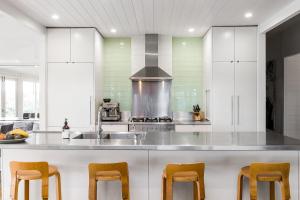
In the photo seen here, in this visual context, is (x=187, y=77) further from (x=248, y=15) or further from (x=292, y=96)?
(x=292, y=96)

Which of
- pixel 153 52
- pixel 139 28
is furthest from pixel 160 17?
pixel 153 52

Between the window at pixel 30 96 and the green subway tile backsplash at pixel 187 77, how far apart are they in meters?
5.13

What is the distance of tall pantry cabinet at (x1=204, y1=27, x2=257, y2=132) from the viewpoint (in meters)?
4.56

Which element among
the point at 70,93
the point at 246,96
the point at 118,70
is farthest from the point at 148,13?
the point at 246,96

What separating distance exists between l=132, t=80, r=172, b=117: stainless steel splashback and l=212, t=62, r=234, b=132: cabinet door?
106 centimetres

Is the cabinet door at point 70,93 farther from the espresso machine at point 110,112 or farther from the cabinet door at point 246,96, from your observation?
the cabinet door at point 246,96

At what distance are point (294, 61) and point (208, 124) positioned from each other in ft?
6.75

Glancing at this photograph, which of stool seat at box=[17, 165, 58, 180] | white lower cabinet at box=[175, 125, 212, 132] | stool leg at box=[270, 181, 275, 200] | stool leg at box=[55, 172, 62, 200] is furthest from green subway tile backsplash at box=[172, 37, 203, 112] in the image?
stool seat at box=[17, 165, 58, 180]

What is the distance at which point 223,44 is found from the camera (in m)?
4.59

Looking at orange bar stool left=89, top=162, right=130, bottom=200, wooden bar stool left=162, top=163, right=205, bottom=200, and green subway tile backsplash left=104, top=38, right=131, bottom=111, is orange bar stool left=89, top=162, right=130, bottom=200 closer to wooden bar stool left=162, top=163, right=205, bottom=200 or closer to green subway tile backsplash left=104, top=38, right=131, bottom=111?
wooden bar stool left=162, top=163, right=205, bottom=200

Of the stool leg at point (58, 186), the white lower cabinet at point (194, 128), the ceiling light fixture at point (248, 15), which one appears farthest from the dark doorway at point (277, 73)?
the stool leg at point (58, 186)

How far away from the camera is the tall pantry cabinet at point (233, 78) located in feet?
15.0

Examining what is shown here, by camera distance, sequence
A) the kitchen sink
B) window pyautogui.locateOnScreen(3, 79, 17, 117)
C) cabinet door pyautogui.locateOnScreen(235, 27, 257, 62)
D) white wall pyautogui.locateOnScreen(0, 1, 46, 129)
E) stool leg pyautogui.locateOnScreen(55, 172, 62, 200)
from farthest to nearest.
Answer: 1. window pyautogui.locateOnScreen(3, 79, 17, 117)
2. cabinet door pyautogui.locateOnScreen(235, 27, 257, 62)
3. white wall pyautogui.locateOnScreen(0, 1, 46, 129)
4. the kitchen sink
5. stool leg pyautogui.locateOnScreen(55, 172, 62, 200)

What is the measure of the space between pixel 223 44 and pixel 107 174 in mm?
3320
